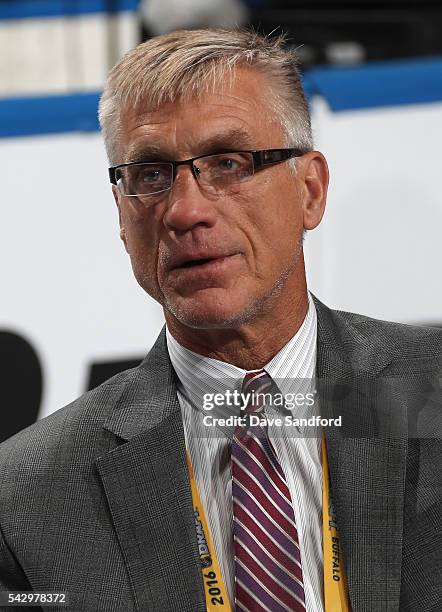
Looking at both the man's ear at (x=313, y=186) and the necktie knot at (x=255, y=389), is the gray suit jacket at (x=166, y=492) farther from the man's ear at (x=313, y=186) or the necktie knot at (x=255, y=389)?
the man's ear at (x=313, y=186)

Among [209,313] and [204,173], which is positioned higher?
[204,173]

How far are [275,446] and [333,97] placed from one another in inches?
41.2

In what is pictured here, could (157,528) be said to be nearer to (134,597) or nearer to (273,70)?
(134,597)

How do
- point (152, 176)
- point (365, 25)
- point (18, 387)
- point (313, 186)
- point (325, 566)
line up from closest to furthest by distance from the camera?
1. point (325, 566)
2. point (152, 176)
3. point (313, 186)
4. point (18, 387)
5. point (365, 25)

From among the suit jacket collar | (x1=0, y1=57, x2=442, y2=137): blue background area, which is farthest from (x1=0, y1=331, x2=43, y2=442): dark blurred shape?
the suit jacket collar

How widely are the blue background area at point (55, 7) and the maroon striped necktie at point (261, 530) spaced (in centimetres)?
277

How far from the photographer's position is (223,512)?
4.88 feet

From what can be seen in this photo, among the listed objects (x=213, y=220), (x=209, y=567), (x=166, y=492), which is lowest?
(x=209, y=567)

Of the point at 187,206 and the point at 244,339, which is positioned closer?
the point at 187,206

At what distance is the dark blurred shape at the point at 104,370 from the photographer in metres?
2.19

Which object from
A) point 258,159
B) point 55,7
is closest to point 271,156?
point 258,159

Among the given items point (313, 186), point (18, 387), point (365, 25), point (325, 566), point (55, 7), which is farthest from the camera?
point (365, 25)

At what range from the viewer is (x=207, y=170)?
4.88 feet

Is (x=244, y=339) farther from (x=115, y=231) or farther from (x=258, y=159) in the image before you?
(x=115, y=231)
